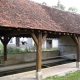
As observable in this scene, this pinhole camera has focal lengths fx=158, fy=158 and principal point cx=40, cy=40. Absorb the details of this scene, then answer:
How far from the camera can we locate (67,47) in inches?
647

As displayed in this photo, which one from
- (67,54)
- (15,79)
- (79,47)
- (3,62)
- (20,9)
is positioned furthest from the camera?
(67,54)

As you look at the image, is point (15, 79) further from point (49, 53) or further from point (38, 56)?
point (49, 53)

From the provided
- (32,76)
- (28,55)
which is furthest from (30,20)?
(28,55)

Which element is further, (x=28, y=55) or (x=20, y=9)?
(x=28, y=55)

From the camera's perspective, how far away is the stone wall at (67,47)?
619 inches

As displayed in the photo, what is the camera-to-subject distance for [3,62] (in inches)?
509

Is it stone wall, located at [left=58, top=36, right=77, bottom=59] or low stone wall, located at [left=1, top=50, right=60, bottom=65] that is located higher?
A: stone wall, located at [left=58, top=36, right=77, bottom=59]

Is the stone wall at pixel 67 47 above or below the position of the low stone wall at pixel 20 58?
above

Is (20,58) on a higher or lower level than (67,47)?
lower

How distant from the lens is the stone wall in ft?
51.6

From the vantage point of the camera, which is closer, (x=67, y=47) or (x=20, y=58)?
(x=20, y=58)

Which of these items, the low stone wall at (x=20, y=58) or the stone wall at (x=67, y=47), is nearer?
the low stone wall at (x=20, y=58)

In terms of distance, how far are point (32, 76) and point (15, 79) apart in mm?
1075

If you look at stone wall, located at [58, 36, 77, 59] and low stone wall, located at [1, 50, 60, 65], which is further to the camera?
stone wall, located at [58, 36, 77, 59]
